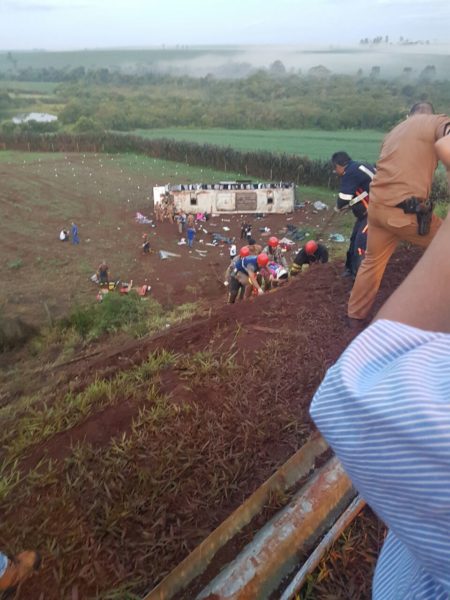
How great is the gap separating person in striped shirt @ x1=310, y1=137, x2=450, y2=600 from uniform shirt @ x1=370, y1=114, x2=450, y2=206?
3229mm

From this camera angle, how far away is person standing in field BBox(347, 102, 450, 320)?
360cm

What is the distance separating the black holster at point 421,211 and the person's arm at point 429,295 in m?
3.15

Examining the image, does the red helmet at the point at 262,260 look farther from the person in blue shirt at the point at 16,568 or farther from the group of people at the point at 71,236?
the group of people at the point at 71,236

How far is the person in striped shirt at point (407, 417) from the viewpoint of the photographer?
581mm


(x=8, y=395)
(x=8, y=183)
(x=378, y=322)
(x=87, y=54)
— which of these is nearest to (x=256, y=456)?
(x=378, y=322)

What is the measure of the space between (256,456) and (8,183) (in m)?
27.1

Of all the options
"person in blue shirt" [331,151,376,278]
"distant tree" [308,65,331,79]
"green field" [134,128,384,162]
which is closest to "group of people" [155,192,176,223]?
"green field" [134,128,384,162]

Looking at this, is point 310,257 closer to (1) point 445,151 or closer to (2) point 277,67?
(1) point 445,151

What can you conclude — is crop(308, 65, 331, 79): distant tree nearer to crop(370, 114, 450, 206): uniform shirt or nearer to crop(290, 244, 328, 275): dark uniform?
crop(290, 244, 328, 275): dark uniform

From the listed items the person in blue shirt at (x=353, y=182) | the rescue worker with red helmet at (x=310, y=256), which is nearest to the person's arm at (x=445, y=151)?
the person in blue shirt at (x=353, y=182)

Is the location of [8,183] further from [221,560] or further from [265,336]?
[221,560]

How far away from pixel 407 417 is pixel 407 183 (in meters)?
3.49

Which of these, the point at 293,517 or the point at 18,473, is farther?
the point at 18,473

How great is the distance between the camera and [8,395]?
230 inches
